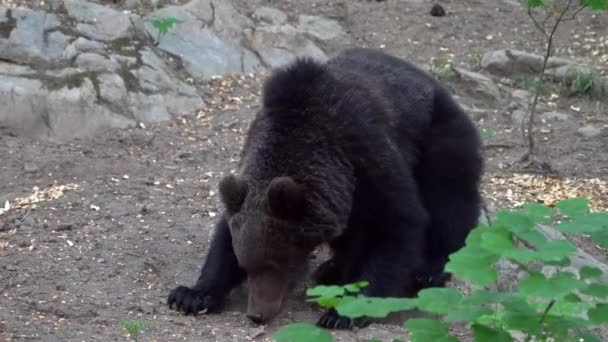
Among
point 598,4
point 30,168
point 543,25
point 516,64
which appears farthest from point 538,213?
point 516,64

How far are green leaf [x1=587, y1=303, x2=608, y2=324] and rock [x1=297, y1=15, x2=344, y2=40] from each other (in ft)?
29.4

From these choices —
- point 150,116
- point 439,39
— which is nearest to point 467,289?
point 150,116

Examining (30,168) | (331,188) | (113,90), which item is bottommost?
(30,168)

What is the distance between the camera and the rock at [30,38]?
9.55m

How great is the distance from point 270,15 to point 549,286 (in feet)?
30.6

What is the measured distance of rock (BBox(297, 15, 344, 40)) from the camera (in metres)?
12.3

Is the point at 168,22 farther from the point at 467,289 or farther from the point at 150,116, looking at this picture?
the point at 467,289

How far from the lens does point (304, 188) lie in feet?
19.5

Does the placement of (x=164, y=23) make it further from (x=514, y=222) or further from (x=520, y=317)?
(x=520, y=317)

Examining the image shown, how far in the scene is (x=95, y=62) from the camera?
31.7 ft

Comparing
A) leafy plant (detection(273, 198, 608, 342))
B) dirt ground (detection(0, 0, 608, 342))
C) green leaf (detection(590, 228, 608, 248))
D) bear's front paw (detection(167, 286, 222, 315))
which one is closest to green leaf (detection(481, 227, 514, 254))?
leafy plant (detection(273, 198, 608, 342))

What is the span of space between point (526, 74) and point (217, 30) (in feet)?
11.8

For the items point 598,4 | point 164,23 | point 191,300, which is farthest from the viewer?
point 164,23

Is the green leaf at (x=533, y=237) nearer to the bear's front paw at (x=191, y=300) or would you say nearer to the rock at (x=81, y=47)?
the bear's front paw at (x=191, y=300)
